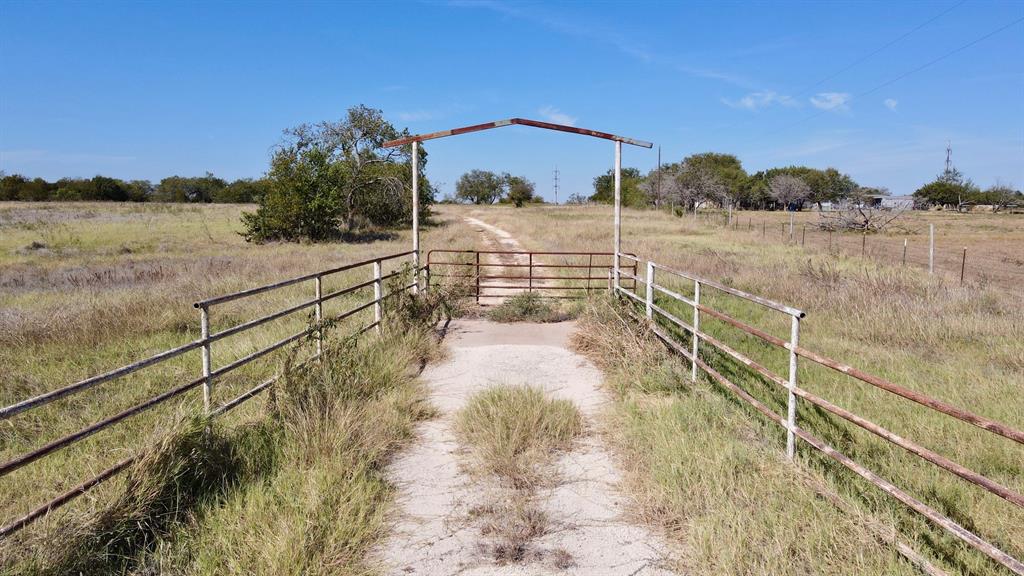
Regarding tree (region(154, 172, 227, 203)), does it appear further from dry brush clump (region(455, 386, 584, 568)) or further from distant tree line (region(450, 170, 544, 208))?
dry brush clump (region(455, 386, 584, 568))

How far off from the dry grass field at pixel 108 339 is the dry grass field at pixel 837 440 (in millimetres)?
3614

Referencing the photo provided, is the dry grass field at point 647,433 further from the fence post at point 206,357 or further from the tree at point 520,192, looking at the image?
the tree at point 520,192

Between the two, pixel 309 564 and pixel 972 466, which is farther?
pixel 972 466

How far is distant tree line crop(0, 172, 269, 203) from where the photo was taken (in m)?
81.9

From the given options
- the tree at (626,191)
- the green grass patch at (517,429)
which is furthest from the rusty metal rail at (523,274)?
the tree at (626,191)

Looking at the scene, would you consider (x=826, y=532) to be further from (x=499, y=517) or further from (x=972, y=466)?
(x=972, y=466)

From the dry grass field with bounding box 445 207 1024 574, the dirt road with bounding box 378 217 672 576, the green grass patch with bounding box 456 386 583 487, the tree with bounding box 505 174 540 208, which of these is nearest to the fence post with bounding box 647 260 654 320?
the dry grass field with bounding box 445 207 1024 574

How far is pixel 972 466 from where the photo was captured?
15.5 ft

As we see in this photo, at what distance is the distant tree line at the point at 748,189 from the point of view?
74812mm

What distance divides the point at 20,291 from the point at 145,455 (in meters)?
14.0

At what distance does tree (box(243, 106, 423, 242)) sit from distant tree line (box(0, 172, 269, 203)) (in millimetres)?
28307

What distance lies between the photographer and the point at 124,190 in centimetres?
9806

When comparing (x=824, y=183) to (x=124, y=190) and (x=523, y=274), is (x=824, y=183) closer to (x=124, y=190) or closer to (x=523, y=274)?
(x=523, y=274)

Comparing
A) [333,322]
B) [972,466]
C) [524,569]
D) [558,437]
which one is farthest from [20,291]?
[972,466]
